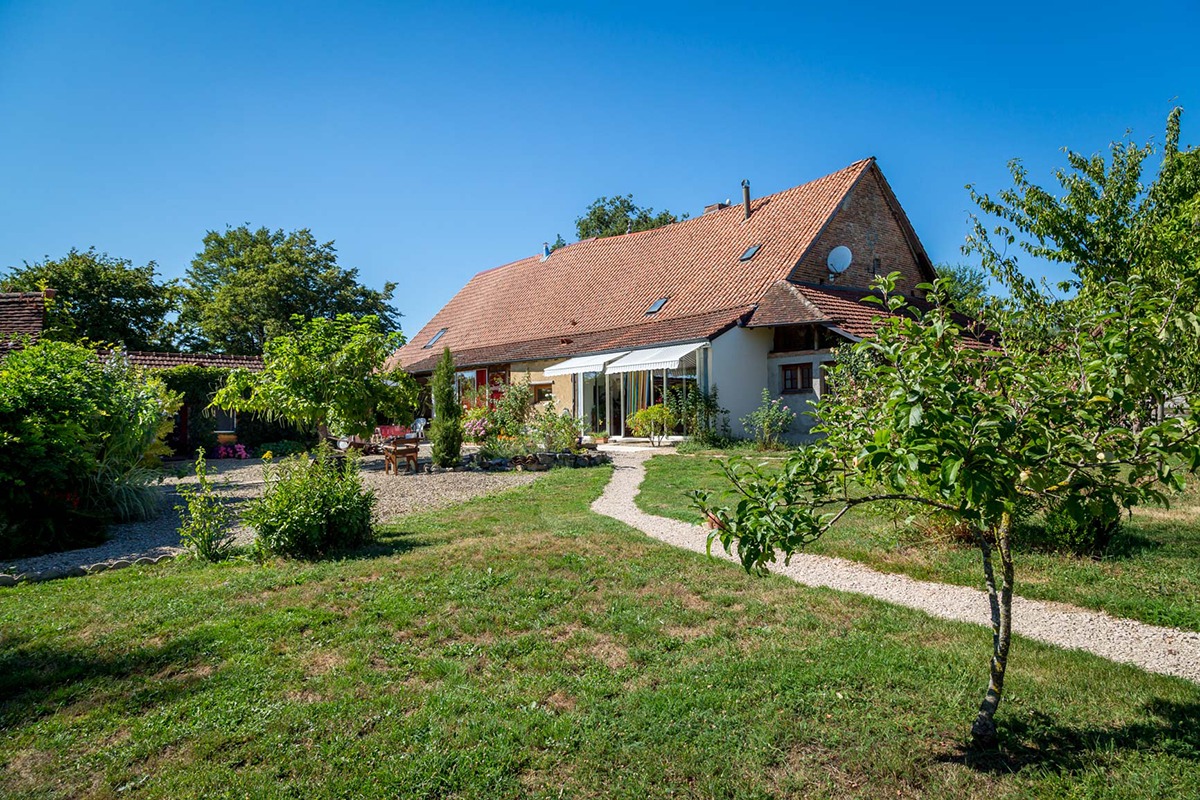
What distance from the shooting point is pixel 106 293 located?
35.4 m

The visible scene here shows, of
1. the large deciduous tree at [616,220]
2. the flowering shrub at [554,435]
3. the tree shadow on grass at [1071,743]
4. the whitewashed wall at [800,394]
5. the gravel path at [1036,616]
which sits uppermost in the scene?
the large deciduous tree at [616,220]

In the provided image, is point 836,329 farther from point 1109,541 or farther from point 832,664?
point 832,664

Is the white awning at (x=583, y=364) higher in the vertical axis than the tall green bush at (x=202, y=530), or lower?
higher

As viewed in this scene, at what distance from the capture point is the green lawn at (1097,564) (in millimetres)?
5527

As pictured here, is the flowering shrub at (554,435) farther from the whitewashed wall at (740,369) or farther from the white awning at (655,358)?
the whitewashed wall at (740,369)

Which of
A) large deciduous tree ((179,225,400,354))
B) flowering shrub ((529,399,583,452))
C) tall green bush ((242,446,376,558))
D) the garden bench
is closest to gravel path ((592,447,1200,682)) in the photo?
tall green bush ((242,446,376,558))

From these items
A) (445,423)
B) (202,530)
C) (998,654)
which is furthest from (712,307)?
(998,654)

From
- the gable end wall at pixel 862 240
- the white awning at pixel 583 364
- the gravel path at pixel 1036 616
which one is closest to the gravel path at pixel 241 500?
the gravel path at pixel 1036 616

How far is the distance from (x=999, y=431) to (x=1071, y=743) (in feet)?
6.89

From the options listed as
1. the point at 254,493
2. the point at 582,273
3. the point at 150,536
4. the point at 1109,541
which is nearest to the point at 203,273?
the point at 582,273

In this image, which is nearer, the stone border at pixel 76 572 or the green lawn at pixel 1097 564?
the green lawn at pixel 1097 564

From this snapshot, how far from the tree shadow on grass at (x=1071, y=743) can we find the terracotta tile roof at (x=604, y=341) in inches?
645

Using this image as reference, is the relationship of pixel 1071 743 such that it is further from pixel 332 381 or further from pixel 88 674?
pixel 332 381

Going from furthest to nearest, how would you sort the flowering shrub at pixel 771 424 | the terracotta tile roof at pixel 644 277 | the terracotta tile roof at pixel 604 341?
the terracotta tile roof at pixel 644 277 < the terracotta tile roof at pixel 604 341 < the flowering shrub at pixel 771 424
